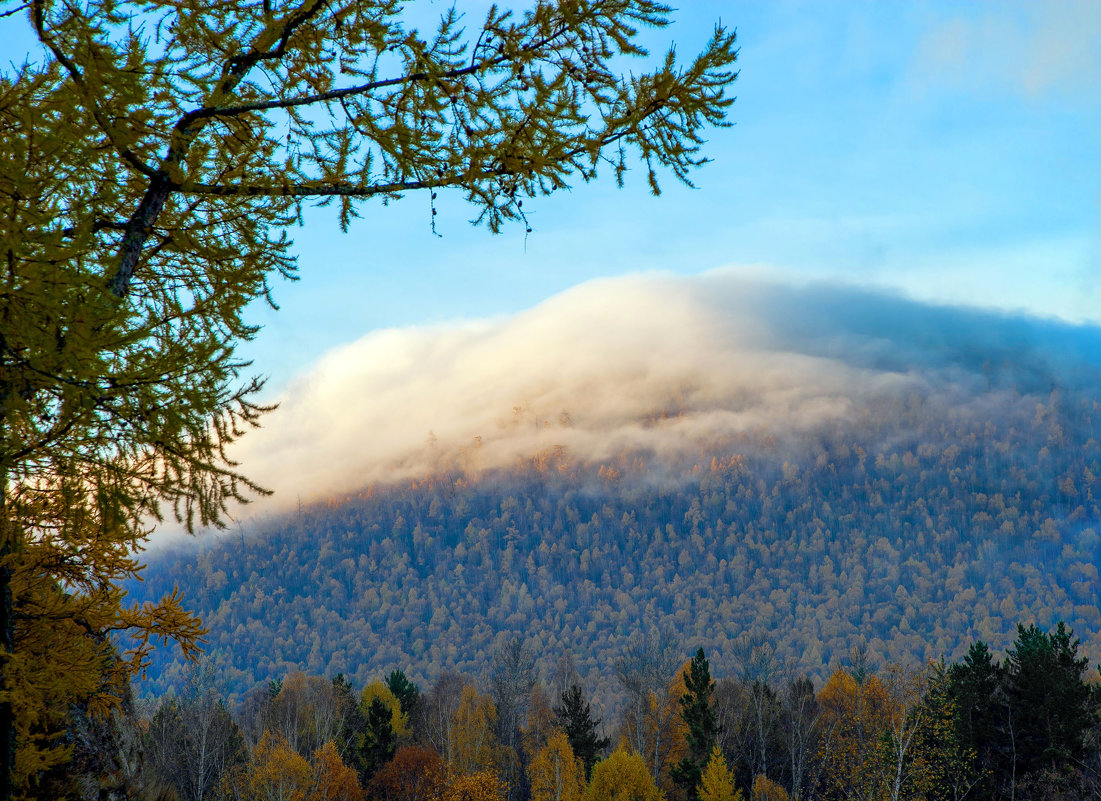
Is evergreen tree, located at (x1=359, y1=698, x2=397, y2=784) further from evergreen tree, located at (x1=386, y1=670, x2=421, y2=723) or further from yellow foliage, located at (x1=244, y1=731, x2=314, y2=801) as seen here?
→ evergreen tree, located at (x1=386, y1=670, x2=421, y2=723)

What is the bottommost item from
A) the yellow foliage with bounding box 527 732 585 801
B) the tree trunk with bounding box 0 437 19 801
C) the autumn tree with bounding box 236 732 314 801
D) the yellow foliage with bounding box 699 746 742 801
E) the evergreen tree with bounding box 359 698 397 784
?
the yellow foliage with bounding box 527 732 585 801

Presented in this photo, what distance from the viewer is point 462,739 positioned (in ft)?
187

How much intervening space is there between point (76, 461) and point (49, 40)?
7.00 ft

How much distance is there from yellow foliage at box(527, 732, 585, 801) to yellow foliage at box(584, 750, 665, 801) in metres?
1.56

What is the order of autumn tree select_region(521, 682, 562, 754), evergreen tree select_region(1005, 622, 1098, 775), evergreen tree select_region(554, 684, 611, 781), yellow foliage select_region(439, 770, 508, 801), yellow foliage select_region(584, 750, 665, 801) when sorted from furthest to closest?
1. autumn tree select_region(521, 682, 562, 754)
2. evergreen tree select_region(554, 684, 611, 781)
3. yellow foliage select_region(439, 770, 508, 801)
4. yellow foliage select_region(584, 750, 665, 801)
5. evergreen tree select_region(1005, 622, 1098, 775)

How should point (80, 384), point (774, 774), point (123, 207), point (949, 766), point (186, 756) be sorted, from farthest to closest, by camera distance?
point (774, 774) < point (186, 756) < point (949, 766) < point (123, 207) < point (80, 384)

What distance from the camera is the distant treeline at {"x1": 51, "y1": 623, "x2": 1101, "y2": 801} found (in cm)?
3434

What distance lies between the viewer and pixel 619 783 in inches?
1515

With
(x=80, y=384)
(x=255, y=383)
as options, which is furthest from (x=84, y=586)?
(x=80, y=384)

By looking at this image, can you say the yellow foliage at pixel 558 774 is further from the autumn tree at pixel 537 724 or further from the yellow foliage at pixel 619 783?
the autumn tree at pixel 537 724

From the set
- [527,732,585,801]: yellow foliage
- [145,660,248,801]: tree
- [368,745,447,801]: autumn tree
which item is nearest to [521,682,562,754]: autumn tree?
[527,732,585,801]: yellow foliage

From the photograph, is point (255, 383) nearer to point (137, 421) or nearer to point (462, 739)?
point (137, 421)

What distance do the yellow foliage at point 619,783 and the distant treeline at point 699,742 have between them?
0.26 ft

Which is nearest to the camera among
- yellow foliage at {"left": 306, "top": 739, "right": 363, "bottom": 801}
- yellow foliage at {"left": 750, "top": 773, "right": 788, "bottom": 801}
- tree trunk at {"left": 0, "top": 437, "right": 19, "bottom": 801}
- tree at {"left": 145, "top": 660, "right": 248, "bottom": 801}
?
tree trunk at {"left": 0, "top": 437, "right": 19, "bottom": 801}
